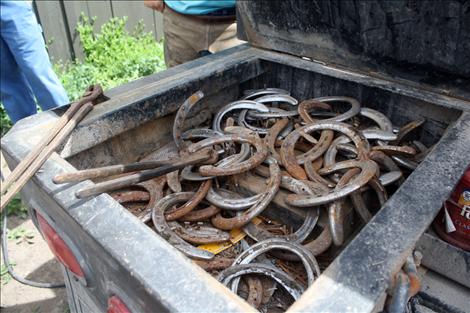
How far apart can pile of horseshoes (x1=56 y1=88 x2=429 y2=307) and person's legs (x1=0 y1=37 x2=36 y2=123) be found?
2.31m

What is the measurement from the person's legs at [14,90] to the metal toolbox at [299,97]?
2179mm

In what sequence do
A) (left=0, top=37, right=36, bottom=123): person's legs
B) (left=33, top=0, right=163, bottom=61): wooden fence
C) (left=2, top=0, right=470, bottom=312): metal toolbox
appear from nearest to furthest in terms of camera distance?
1. (left=2, top=0, right=470, bottom=312): metal toolbox
2. (left=0, top=37, right=36, bottom=123): person's legs
3. (left=33, top=0, right=163, bottom=61): wooden fence

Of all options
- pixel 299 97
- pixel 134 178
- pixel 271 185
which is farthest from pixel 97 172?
pixel 299 97

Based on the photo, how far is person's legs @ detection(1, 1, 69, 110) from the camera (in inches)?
123

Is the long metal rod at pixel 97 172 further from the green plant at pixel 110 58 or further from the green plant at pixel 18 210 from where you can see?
the green plant at pixel 110 58

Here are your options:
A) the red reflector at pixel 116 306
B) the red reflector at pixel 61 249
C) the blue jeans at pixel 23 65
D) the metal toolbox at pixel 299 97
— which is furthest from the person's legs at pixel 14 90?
the red reflector at pixel 116 306

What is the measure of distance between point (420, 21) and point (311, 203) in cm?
87

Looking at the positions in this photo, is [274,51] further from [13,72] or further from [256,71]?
[13,72]

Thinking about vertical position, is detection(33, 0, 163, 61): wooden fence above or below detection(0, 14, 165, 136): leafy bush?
above

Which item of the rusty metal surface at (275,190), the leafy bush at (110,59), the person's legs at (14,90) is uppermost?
the rusty metal surface at (275,190)

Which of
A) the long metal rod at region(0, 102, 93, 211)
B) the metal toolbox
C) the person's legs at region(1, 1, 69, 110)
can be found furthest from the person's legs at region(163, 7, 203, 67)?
the long metal rod at region(0, 102, 93, 211)

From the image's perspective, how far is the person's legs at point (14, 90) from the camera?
11.2 feet

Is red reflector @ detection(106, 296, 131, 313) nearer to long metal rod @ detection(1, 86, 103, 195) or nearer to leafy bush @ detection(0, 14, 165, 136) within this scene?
long metal rod @ detection(1, 86, 103, 195)

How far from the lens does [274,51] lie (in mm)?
2166
